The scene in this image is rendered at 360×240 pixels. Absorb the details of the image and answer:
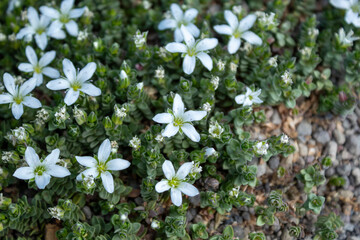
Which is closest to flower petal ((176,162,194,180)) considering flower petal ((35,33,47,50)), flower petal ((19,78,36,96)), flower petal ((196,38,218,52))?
flower petal ((196,38,218,52))

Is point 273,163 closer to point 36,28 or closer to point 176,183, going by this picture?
point 176,183

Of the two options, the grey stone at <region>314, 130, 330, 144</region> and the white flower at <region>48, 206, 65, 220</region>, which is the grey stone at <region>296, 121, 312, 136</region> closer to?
the grey stone at <region>314, 130, 330, 144</region>

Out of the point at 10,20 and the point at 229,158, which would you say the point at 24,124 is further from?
the point at 229,158

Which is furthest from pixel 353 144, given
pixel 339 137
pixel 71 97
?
pixel 71 97

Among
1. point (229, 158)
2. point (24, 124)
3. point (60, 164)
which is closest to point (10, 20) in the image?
point (24, 124)

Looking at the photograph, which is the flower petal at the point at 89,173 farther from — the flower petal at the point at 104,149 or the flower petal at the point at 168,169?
the flower petal at the point at 168,169
